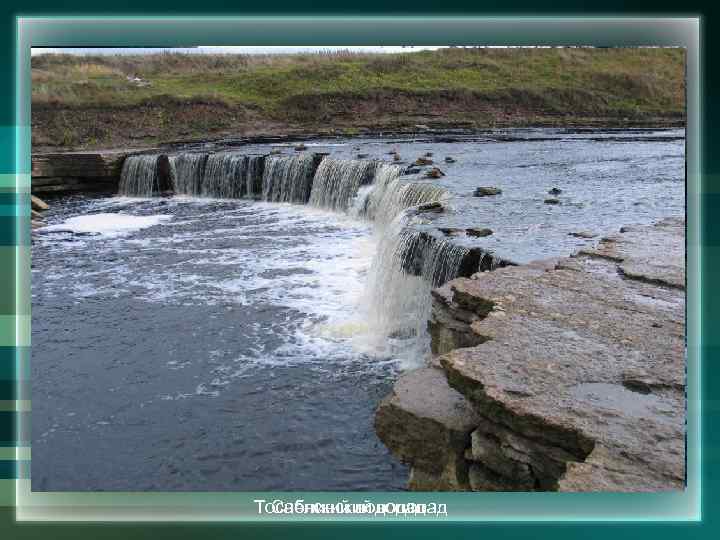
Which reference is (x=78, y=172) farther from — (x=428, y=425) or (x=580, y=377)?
(x=580, y=377)

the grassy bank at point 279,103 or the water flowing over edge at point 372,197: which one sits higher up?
the grassy bank at point 279,103

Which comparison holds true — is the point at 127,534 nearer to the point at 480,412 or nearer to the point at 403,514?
the point at 403,514

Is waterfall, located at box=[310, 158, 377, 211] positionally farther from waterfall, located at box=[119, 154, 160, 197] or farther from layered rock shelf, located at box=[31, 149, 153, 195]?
layered rock shelf, located at box=[31, 149, 153, 195]

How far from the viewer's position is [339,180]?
2116cm

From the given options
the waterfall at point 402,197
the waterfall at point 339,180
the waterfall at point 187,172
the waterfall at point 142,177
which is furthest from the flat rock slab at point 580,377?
the waterfall at point 142,177

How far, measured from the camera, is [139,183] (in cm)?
2547

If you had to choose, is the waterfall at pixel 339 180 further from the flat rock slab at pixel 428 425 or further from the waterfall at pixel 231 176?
the flat rock slab at pixel 428 425

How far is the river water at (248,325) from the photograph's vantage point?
7820 mm

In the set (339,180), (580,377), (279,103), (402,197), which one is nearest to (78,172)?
(279,103)

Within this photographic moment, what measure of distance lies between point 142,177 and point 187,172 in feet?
5.34

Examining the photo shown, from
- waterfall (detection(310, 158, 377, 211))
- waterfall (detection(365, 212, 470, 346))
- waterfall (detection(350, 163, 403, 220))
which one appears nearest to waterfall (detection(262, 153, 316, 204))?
waterfall (detection(310, 158, 377, 211))

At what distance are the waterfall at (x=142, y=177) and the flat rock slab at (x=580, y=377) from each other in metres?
18.6

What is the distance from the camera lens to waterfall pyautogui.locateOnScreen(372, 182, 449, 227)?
54.0 ft

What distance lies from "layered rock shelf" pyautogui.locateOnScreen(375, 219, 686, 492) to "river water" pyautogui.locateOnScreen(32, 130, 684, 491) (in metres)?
0.83
